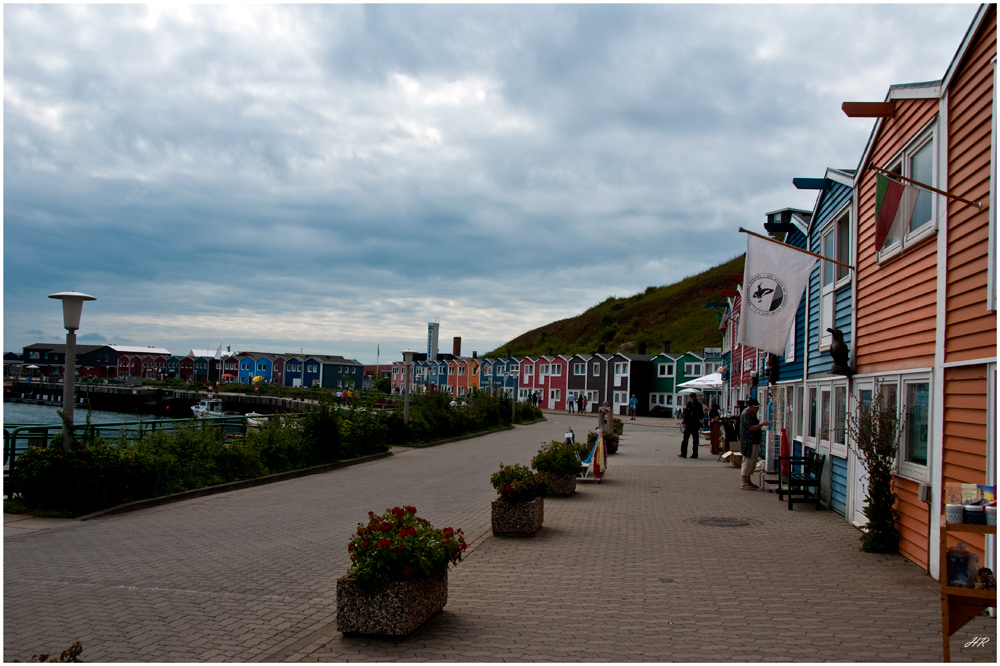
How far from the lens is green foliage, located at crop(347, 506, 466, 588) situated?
6.11 metres

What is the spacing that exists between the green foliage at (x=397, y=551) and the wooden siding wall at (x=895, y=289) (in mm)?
5634

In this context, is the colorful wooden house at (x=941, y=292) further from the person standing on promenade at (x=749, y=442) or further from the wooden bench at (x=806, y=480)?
the person standing on promenade at (x=749, y=442)

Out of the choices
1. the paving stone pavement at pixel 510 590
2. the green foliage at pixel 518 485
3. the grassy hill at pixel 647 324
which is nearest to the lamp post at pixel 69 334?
the paving stone pavement at pixel 510 590

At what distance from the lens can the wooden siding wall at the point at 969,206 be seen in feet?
23.7

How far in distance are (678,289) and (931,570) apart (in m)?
163

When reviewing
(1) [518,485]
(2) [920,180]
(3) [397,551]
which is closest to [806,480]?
(1) [518,485]

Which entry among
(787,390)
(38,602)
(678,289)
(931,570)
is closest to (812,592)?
(931,570)

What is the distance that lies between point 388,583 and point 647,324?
493 feet

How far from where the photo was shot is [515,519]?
35.6 ft

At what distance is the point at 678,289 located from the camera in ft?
549

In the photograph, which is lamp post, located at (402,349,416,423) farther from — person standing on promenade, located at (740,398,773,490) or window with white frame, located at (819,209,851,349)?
window with white frame, located at (819,209,851,349)

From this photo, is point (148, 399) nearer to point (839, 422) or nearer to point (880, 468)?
point (839, 422)

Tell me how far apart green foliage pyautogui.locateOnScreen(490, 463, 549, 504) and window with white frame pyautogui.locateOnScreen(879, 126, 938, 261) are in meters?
5.43

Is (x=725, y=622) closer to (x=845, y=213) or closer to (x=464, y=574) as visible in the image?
(x=464, y=574)
